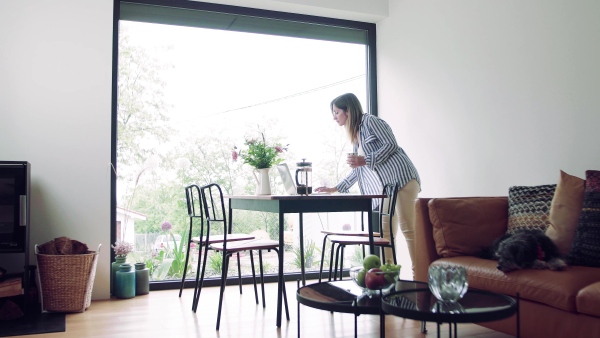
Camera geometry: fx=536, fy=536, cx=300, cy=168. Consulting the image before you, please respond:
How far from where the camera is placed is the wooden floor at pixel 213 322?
2.94 meters

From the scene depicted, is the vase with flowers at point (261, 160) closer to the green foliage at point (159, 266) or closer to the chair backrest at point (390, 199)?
the chair backrest at point (390, 199)

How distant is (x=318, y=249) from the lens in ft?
15.9

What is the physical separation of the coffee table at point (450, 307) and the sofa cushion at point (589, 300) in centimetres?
42

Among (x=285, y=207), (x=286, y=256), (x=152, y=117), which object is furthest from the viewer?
(x=286, y=256)

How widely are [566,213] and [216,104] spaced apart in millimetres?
2957

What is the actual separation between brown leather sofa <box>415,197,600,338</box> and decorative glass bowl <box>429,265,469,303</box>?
64 cm

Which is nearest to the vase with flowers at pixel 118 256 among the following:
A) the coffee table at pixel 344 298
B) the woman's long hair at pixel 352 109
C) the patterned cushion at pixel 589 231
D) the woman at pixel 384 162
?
the woman at pixel 384 162

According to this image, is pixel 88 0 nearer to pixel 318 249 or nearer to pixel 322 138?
pixel 322 138

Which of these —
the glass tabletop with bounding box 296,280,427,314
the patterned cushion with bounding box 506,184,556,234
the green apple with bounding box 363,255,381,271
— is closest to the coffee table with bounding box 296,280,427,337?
the glass tabletop with bounding box 296,280,427,314

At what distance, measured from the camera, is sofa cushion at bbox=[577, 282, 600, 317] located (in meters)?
2.14

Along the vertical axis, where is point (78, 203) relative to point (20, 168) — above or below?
below

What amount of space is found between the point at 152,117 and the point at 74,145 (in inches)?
27.1

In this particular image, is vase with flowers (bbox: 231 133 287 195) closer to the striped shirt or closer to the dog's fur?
the striped shirt

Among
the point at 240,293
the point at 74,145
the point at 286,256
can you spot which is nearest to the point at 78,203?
the point at 74,145
